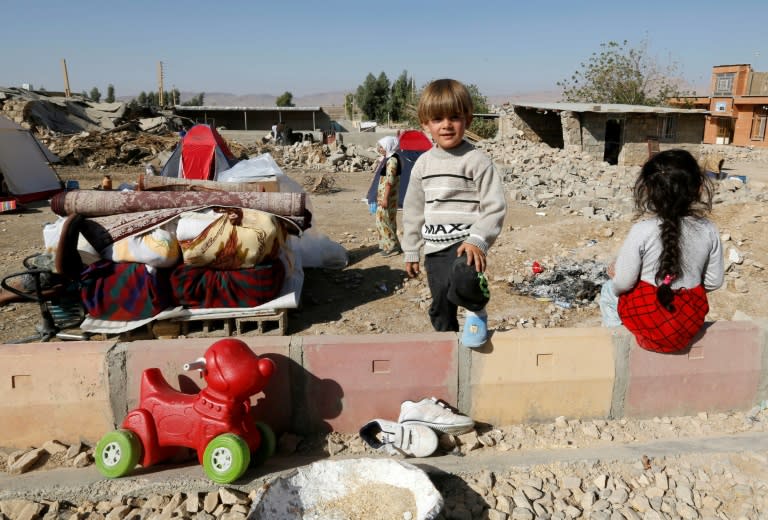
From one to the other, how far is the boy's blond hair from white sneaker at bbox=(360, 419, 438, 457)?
57.8 inches

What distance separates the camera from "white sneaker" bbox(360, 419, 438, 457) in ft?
8.23

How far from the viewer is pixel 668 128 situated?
16875 mm

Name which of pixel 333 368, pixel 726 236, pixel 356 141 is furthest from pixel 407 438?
pixel 356 141

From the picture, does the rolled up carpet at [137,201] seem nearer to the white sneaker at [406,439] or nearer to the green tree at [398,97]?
the white sneaker at [406,439]

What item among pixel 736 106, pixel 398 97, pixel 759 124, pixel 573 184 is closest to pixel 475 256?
pixel 573 184

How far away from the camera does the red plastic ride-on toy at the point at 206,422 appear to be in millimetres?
2293

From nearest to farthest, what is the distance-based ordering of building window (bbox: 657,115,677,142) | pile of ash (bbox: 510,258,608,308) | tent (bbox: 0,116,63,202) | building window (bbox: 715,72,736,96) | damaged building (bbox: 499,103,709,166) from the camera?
pile of ash (bbox: 510,258,608,308), tent (bbox: 0,116,63,202), damaged building (bbox: 499,103,709,166), building window (bbox: 657,115,677,142), building window (bbox: 715,72,736,96)

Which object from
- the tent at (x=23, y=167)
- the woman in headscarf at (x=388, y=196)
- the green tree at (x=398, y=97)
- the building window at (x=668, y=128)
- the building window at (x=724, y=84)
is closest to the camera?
the woman in headscarf at (x=388, y=196)

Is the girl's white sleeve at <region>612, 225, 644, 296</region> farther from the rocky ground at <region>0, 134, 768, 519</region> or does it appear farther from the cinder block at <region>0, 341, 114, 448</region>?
the cinder block at <region>0, 341, 114, 448</region>

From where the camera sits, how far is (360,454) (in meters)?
2.63

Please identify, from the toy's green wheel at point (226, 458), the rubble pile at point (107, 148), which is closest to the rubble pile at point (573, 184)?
the toy's green wheel at point (226, 458)

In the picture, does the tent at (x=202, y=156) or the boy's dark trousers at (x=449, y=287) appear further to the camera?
the tent at (x=202, y=156)

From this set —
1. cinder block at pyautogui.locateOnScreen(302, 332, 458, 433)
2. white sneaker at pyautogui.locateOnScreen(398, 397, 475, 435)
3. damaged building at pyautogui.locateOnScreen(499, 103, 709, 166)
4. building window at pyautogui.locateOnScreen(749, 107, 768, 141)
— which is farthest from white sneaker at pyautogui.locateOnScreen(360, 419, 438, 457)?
building window at pyautogui.locateOnScreen(749, 107, 768, 141)

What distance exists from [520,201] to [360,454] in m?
8.91
